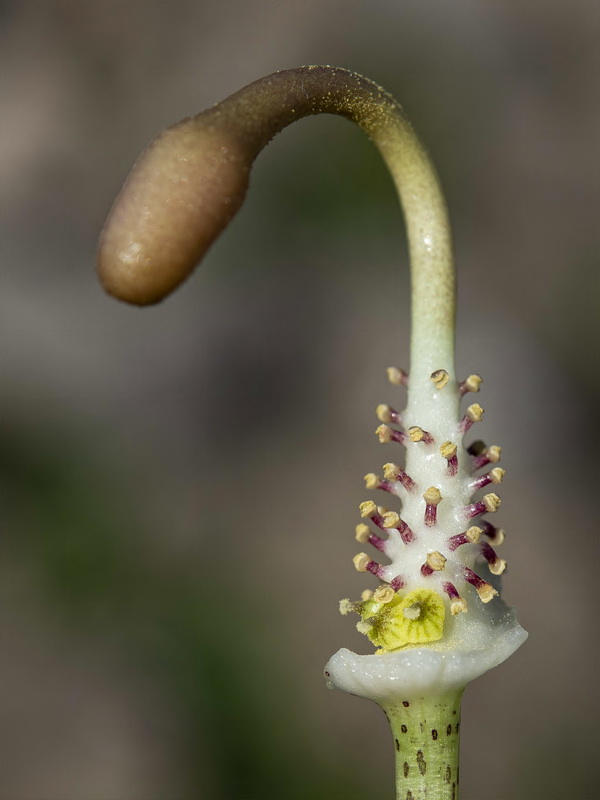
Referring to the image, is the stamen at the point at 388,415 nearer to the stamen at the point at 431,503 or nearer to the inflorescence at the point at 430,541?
the inflorescence at the point at 430,541

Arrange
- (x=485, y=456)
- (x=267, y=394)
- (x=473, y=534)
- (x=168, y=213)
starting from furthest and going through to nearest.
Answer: (x=267, y=394)
(x=485, y=456)
(x=473, y=534)
(x=168, y=213)

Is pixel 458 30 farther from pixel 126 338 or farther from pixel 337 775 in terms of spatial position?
pixel 337 775

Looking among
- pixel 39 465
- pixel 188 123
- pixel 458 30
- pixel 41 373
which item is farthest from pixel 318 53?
pixel 188 123

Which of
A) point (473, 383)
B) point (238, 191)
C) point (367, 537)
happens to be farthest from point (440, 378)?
point (238, 191)

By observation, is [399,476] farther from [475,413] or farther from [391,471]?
[475,413]

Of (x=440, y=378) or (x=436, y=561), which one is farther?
(x=440, y=378)

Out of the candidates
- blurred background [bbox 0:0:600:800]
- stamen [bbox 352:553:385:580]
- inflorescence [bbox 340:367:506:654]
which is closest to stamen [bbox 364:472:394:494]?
inflorescence [bbox 340:367:506:654]

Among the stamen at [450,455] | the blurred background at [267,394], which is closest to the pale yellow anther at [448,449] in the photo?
the stamen at [450,455]

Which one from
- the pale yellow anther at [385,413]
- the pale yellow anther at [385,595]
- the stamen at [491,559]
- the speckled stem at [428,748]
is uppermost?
the pale yellow anther at [385,413]
